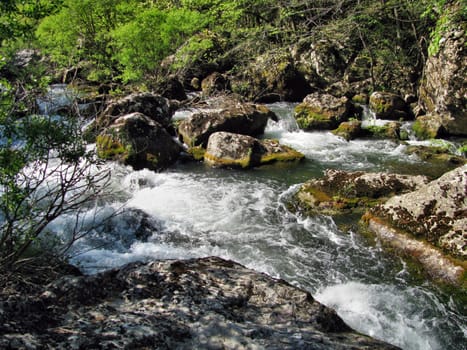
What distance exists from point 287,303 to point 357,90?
65.8 feet

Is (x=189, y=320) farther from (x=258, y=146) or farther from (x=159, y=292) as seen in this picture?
(x=258, y=146)

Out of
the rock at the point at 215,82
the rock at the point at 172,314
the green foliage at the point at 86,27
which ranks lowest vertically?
the rock at the point at 172,314

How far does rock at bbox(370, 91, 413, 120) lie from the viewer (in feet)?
57.5

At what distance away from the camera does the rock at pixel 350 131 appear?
49.1 feet

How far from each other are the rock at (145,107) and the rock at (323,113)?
20.0ft

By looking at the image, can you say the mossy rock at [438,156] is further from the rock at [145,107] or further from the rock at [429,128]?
the rock at [145,107]

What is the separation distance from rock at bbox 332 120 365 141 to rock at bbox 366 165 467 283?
8.06 meters

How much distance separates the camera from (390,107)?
17500mm

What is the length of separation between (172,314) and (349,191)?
652 cm

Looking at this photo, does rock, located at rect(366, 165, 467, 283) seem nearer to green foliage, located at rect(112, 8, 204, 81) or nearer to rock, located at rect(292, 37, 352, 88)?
green foliage, located at rect(112, 8, 204, 81)

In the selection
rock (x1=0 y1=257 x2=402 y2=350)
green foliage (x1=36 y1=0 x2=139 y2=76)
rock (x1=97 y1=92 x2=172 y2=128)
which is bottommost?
rock (x1=0 y1=257 x2=402 y2=350)

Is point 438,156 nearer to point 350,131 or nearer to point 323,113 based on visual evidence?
point 350,131

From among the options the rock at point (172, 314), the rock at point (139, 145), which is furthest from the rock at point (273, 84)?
the rock at point (172, 314)

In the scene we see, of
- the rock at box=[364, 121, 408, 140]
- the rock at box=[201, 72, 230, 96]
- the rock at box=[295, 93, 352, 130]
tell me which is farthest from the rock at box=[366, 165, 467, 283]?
the rock at box=[201, 72, 230, 96]
